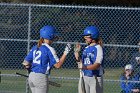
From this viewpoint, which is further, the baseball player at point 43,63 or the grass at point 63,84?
→ the grass at point 63,84

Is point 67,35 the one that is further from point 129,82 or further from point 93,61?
point 93,61

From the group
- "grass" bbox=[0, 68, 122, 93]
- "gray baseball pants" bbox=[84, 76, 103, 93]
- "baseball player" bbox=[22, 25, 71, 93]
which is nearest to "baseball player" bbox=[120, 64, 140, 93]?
"gray baseball pants" bbox=[84, 76, 103, 93]

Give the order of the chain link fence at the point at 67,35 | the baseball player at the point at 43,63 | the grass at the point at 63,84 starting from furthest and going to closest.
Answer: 1. the chain link fence at the point at 67,35
2. the grass at the point at 63,84
3. the baseball player at the point at 43,63

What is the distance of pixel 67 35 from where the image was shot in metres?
16.3

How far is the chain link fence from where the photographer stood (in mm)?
15789

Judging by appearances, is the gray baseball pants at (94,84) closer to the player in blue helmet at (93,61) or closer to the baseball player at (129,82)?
the player in blue helmet at (93,61)

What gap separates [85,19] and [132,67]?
14.0 feet

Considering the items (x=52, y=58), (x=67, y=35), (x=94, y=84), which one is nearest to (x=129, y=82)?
(x=94, y=84)

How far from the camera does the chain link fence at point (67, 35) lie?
15.8m

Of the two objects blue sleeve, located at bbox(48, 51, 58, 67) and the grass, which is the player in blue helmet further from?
the grass

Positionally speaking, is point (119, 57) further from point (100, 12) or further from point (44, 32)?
point (44, 32)

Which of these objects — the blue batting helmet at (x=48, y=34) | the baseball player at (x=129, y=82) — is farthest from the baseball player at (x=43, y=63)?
the baseball player at (x=129, y=82)

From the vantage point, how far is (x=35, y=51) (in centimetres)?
1025

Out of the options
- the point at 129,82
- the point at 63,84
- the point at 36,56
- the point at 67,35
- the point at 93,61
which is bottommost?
the point at 63,84
